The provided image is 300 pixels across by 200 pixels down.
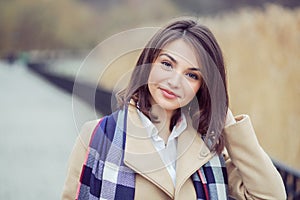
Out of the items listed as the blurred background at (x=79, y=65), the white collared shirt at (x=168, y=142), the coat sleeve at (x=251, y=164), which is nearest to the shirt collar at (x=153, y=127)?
the white collared shirt at (x=168, y=142)

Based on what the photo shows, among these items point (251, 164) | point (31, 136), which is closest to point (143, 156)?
point (251, 164)

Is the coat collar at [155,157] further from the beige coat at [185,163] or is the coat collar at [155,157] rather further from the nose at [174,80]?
the nose at [174,80]

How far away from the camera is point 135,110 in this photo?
1080 mm

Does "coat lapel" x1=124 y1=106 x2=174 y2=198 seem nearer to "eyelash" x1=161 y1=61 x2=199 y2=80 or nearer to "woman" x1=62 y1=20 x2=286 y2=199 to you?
"woman" x1=62 y1=20 x2=286 y2=199

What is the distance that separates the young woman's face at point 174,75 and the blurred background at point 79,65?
1.89 m

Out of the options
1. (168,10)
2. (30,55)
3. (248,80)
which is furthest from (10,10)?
(248,80)

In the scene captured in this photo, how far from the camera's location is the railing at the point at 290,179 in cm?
207

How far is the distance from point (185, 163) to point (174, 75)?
0.67 ft

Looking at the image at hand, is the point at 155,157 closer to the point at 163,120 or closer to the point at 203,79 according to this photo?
the point at 163,120

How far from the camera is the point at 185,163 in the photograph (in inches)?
41.8

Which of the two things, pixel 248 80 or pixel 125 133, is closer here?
pixel 125 133

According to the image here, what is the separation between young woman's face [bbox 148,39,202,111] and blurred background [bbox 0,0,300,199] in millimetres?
1885

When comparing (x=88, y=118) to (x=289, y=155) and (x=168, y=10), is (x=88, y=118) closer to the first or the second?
(x=289, y=155)

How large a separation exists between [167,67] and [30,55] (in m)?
3.69
